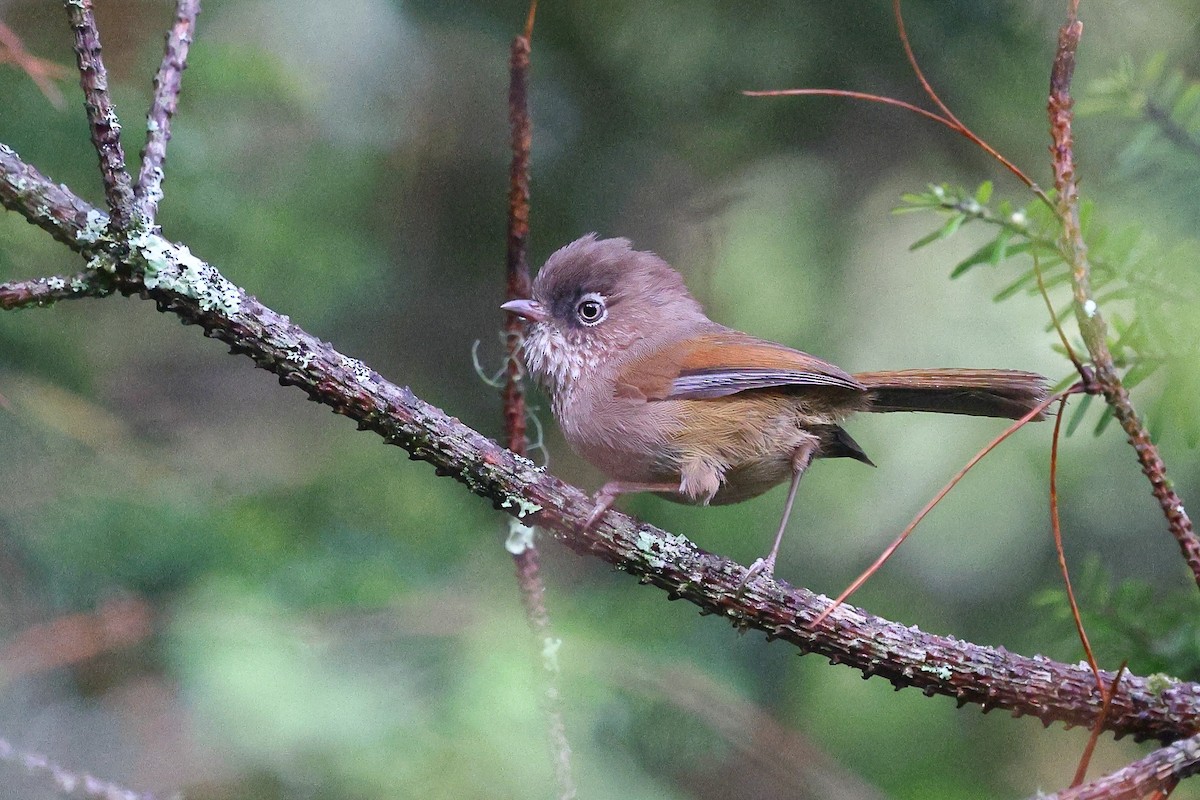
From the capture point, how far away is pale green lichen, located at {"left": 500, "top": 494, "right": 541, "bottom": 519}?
224 cm

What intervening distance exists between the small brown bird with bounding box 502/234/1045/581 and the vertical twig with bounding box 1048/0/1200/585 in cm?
65

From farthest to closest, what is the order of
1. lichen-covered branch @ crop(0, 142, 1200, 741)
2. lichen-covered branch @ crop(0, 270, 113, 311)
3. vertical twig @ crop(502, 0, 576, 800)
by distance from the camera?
vertical twig @ crop(502, 0, 576, 800)
lichen-covered branch @ crop(0, 142, 1200, 741)
lichen-covered branch @ crop(0, 270, 113, 311)

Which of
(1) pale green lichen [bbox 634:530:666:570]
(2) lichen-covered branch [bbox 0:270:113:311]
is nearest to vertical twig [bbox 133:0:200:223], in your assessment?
(2) lichen-covered branch [bbox 0:270:113:311]

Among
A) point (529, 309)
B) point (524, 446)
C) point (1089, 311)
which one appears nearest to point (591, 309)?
point (529, 309)

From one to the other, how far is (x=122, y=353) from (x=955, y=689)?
4739mm

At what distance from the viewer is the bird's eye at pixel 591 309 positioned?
3.57m

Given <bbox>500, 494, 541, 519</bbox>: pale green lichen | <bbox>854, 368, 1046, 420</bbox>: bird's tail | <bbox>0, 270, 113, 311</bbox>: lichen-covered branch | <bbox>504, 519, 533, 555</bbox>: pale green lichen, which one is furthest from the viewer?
<bbox>854, 368, 1046, 420</bbox>: bird's tail

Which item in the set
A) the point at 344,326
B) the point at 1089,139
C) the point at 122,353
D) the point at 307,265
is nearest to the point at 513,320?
the point at 307,265

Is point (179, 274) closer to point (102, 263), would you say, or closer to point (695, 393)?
point (102, 263)

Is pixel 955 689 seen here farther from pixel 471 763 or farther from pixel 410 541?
pixel 410 541

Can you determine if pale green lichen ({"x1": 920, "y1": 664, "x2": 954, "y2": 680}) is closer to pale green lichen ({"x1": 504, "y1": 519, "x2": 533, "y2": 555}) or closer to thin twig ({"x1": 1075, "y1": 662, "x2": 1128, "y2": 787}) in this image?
thin twig ({"x1": 1075, "y1": 662, "x2": 1128, "y2": 787})

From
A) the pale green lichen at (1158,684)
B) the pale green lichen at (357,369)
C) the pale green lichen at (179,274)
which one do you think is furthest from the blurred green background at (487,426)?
the pale green lichen at (179,274)

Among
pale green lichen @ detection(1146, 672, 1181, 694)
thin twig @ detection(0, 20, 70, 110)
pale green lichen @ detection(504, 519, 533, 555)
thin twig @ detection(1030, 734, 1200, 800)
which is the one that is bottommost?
thin twig @ detection(1030, 734, 1200, 800)

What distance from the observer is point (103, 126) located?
1.95 meters
